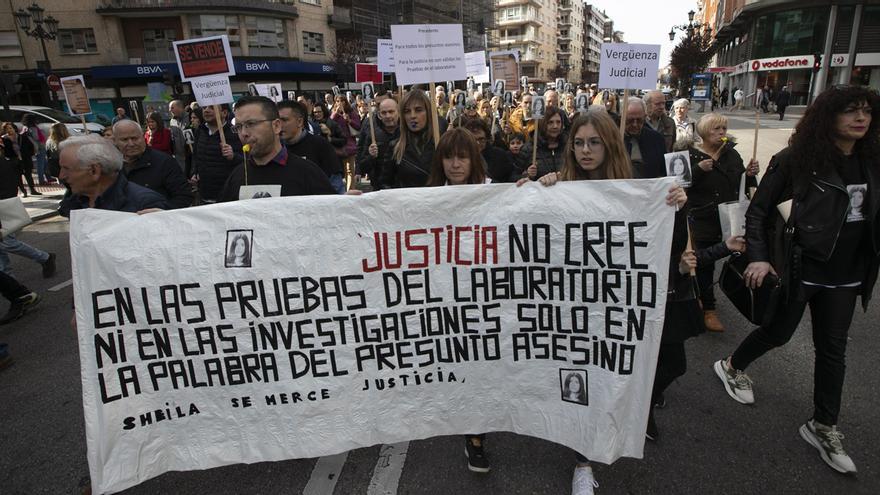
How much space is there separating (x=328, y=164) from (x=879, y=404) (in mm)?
Answer: 4862

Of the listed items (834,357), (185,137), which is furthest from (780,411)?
(185,137)

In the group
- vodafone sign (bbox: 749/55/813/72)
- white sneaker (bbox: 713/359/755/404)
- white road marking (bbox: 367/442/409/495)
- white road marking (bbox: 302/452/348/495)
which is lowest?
white road marking (bbox: 367/442/409/495)

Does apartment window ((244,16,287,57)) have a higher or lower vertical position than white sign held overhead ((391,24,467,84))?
higher

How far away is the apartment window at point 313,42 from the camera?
131 feet

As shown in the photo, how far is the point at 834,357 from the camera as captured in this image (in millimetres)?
2576

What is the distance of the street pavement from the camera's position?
2502 mm

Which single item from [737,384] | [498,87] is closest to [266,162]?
[737,384]

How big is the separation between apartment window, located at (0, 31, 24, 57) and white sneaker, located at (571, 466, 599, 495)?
4321 cm

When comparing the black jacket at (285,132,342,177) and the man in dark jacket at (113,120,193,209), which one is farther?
the black jacket at (285,132,342,177)

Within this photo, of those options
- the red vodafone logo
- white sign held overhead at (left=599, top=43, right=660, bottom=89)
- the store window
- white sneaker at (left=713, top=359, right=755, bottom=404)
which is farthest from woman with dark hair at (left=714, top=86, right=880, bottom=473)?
the store window

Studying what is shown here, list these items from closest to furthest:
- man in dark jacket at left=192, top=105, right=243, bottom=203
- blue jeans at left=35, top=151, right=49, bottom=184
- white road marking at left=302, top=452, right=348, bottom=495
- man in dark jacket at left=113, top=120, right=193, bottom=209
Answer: white road marking at left=302, top=452, right=348, bottom=495 < man in dark jacket at left=113, top=120, right=193, bottom=209 < man in dark jacket at left=192, top=105, right=243, bottom=203 < blue jeans at left=35, top=151, right=49, bottom=184

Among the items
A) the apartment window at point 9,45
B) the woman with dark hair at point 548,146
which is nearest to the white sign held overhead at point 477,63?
the woman with dark hair at point 548,146

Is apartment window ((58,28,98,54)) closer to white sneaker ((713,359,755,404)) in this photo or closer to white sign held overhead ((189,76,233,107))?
white sign held overhead ((189,76,233,107))

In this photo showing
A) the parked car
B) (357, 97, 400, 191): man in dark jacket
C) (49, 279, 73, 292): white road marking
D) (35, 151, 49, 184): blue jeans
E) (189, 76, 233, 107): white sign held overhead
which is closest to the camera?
(189, 76, 233, 107): white sign held overhead
